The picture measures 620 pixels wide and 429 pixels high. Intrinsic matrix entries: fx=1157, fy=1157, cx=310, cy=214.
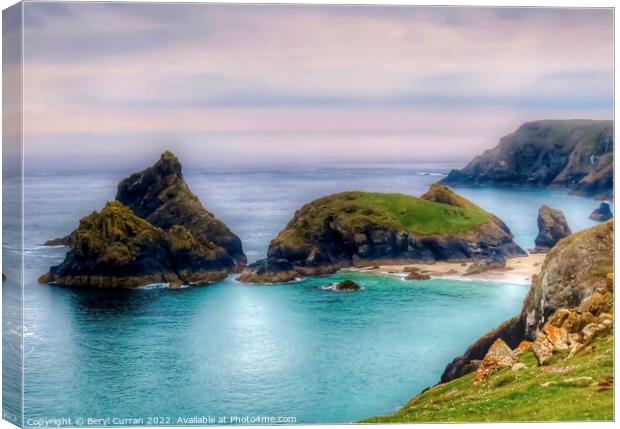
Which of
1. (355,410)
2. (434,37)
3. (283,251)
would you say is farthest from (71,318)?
(434,37)

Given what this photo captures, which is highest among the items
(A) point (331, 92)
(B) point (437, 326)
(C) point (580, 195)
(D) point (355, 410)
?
(A) point (331, 92)

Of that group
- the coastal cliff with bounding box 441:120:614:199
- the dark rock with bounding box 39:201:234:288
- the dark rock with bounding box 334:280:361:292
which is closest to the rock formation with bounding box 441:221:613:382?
the coastal cliff with bounding box 441:120:614:199

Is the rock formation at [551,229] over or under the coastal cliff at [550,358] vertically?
over

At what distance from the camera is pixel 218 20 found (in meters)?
31.5

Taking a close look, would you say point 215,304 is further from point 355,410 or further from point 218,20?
point 218,20

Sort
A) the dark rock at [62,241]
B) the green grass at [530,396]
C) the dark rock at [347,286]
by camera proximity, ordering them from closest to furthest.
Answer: the green grass at [530,396], the dark rock at [62,241], the dark rock at [347,286]

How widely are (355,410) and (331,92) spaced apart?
8735 millimetres

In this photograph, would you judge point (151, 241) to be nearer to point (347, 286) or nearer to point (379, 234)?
point (347, 286)

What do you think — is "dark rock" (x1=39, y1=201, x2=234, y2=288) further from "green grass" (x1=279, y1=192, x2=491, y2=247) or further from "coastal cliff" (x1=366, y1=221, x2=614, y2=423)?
"coastal cliff" (x1=366, y1=221, x2=614, y2=423)

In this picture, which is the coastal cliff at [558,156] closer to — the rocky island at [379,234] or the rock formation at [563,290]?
the rocky island at [379,234]

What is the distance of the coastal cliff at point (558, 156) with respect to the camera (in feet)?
108

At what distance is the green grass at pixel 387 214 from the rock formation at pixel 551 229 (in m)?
1.53

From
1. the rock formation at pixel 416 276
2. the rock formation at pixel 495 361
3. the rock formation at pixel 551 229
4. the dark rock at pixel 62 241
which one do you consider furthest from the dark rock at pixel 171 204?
the rock formation at pixel 551 229

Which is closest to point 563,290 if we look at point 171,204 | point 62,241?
point 171,204
